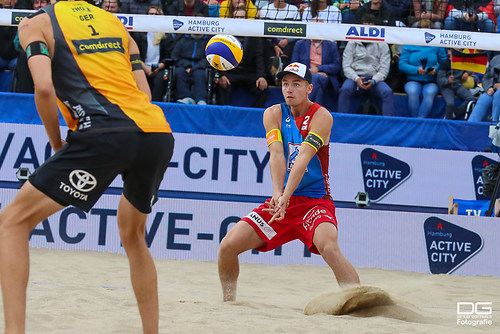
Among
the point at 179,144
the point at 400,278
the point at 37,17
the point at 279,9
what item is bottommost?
the point at 400,278

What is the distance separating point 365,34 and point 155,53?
287 cm

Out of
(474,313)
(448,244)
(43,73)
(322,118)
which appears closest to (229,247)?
(322,118)

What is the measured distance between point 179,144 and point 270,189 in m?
1.10

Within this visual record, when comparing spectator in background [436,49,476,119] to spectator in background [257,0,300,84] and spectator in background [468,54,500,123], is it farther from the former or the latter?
spectator in background [257,0,300,84]

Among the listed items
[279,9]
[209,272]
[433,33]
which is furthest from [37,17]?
[279,9]

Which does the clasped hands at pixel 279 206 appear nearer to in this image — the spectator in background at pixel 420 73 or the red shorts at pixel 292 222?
the red shorts at pixel 292 222

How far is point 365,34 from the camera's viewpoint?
26.3 feet

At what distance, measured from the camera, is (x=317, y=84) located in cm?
899

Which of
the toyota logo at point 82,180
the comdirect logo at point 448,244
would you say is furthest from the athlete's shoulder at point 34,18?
the comdirect logo at point 448,244

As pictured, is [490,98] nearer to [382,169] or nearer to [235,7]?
[382,169]

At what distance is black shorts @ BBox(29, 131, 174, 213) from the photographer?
2.99 metres

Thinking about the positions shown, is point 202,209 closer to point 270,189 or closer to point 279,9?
point 270,189

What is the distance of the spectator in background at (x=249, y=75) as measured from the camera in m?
9.09

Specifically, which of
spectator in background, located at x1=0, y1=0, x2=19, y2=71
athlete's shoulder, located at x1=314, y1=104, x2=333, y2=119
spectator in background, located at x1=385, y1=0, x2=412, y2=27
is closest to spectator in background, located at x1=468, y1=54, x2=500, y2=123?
spectator in background, located at x1=385, y1=0, x2=412, y2=27
